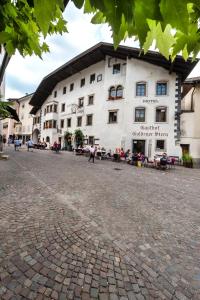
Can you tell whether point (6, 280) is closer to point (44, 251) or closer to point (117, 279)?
point (44, 251)

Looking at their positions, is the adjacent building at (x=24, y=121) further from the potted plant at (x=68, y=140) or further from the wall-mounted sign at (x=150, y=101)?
the wall-mounted sign at (x=150, y=101)

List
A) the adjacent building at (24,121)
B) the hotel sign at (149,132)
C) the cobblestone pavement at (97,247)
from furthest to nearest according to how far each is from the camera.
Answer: the adjacent building at (24,121) < the hotel sign at (149,132) < the cobblestone pavement at (97,247)

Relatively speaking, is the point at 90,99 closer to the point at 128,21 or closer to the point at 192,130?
the point at 192,130

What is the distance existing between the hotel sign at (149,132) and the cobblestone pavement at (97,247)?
652 inches

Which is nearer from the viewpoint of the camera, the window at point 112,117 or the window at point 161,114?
the window at point 161,114

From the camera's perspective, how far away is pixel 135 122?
24.1m

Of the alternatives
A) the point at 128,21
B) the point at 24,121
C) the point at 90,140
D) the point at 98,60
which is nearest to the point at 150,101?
the point at 90,140

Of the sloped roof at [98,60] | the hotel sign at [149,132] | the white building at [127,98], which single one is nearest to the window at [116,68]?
the white building at [127,98]

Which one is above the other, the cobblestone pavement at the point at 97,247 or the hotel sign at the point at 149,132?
the hotel sign at the point at 149,132

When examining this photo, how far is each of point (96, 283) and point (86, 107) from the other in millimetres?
27542

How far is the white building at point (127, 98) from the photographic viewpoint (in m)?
22.8

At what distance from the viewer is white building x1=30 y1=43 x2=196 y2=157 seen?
74.8ft

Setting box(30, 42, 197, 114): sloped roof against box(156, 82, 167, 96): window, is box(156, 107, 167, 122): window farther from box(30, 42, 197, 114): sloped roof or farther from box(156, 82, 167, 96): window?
box(30, 42, 197, 114): sloped roof

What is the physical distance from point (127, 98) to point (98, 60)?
7408mm
